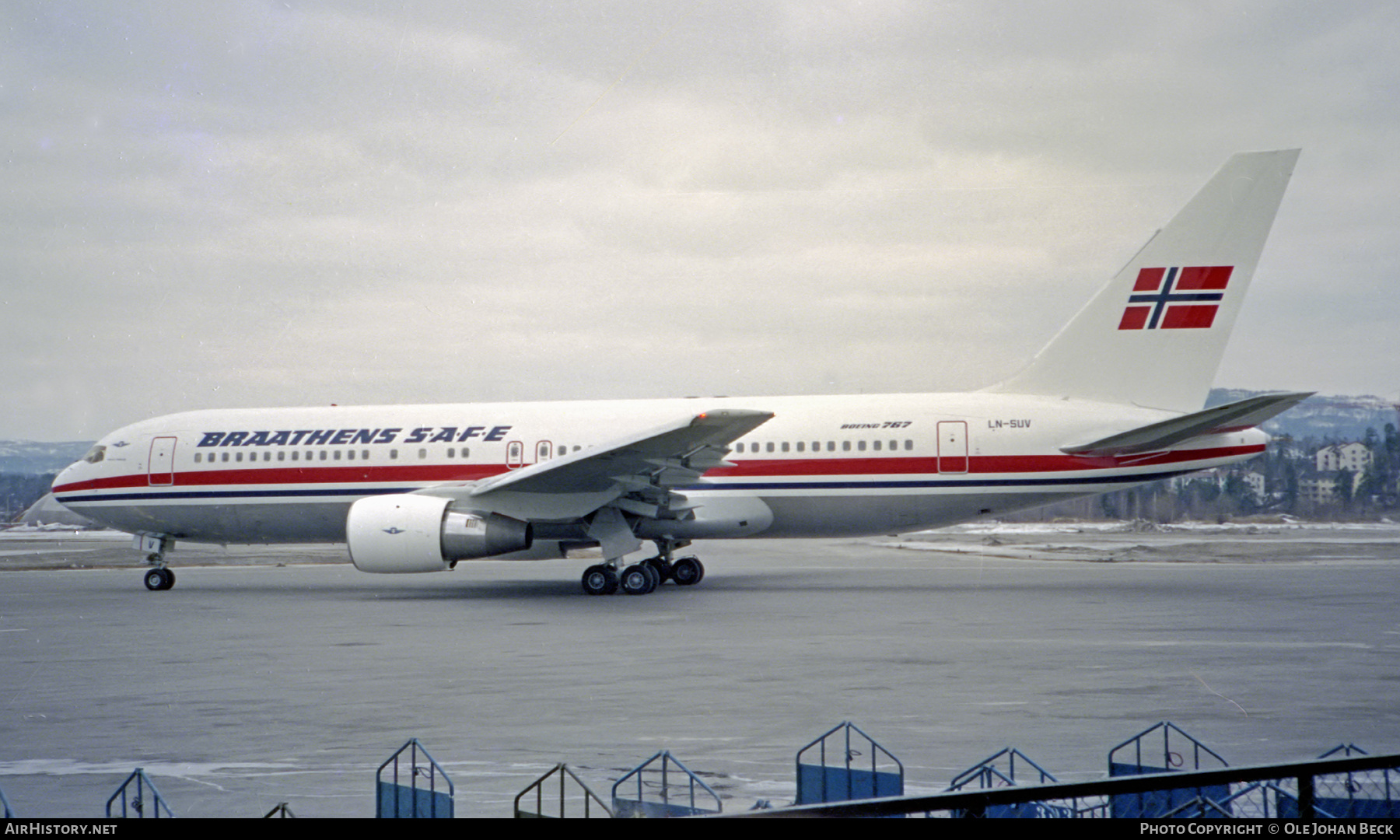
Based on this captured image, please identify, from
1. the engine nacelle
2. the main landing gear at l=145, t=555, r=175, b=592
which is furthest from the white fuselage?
the engine nacelle

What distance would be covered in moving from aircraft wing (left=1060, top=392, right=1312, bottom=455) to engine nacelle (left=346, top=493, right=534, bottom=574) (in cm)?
974

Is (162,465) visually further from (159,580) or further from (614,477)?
(614,477)

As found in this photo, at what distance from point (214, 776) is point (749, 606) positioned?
10.9 m

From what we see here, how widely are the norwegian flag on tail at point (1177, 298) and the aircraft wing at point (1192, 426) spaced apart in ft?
6.69

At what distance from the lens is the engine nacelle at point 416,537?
1777 cm

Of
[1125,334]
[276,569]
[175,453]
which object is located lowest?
[276,569]

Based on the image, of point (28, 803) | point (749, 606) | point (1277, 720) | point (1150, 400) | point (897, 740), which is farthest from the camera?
point (1150, 400)

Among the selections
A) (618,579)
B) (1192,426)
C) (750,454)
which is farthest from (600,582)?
(1192,426)

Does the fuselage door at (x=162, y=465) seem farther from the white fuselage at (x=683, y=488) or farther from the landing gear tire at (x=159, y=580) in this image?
the landing gear tire at (x=159, y=580)

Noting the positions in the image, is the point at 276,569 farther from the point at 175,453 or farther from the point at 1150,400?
the point at 1150,400

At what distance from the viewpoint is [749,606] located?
1683 cm

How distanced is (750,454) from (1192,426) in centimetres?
733

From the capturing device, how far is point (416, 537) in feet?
58.3
